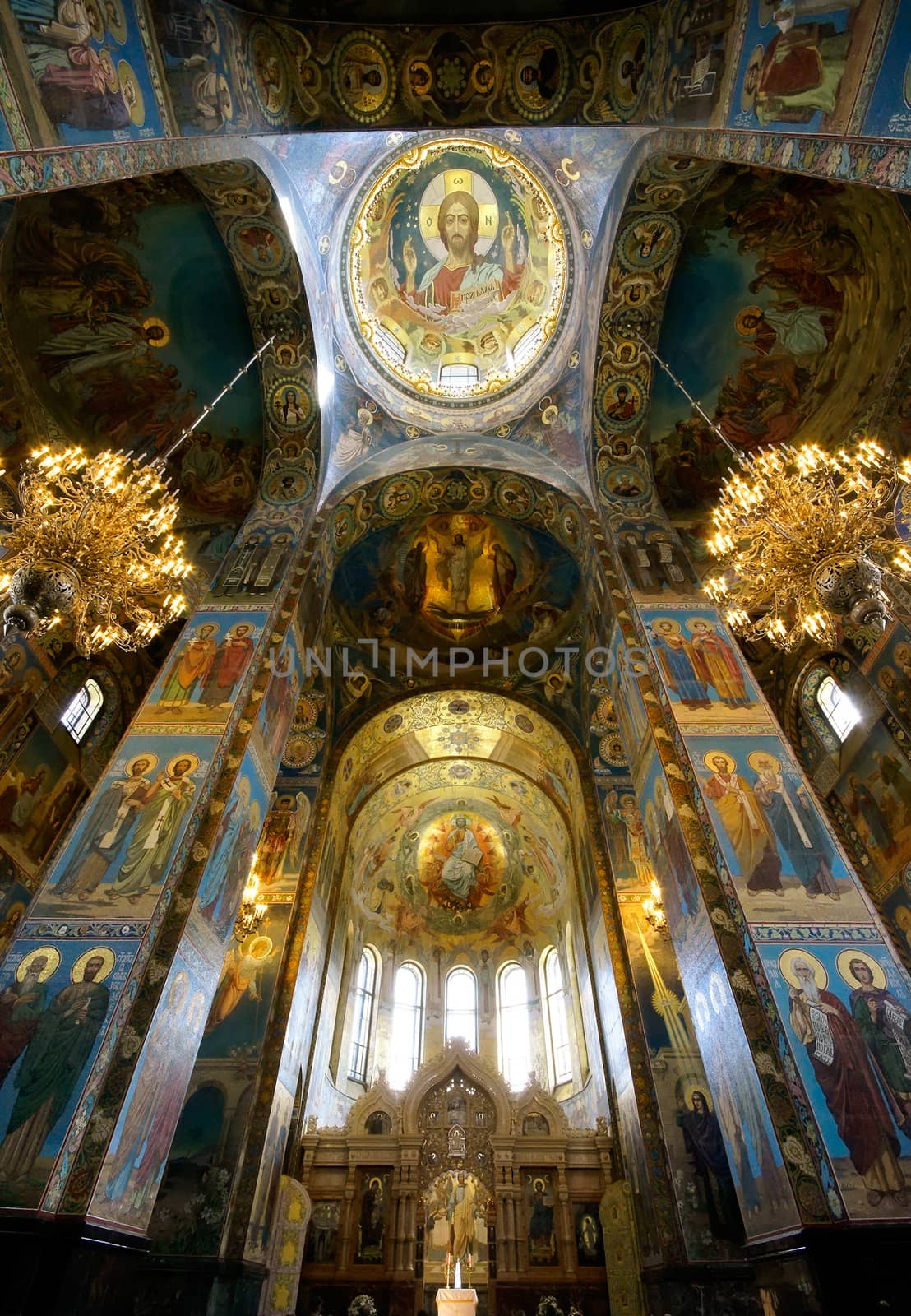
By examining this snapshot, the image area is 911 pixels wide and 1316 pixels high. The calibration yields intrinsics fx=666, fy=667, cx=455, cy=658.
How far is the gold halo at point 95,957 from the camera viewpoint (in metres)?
5.69

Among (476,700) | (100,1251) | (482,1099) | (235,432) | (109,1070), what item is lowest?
(100,1251)

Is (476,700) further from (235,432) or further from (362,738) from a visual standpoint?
(235,432)

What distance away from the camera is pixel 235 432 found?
12.0m

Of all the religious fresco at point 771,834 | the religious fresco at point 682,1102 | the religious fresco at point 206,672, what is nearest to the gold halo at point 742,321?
the religious fresco at point 771,834

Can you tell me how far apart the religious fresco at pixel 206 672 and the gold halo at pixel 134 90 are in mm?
5579

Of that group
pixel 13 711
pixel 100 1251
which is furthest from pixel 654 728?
pixel 13 711

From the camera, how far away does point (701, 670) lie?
884 centimetres

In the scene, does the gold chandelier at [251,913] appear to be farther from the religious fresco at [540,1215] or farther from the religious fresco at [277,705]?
the religious fresco at [540,1215]

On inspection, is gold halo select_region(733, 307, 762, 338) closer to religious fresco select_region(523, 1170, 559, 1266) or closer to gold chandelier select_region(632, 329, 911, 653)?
gold chandelier select_region(632, 329, 911, 653)

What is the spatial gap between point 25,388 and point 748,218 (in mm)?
10969

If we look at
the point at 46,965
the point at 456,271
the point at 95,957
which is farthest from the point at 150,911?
the point at 456,271

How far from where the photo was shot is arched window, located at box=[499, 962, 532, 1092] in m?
15.7

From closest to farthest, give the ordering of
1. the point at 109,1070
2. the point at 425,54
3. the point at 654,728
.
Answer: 1. the point at 109,1070
2. the point at 425,54
3. the point at 654,728

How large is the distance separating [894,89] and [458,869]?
16.5 metres
